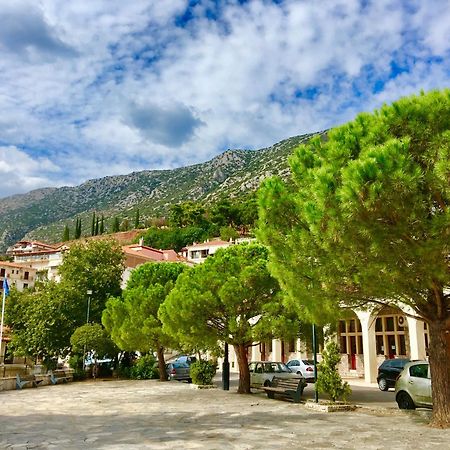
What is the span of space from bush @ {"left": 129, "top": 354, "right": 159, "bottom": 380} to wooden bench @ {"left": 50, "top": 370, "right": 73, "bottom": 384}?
4011 millimetres

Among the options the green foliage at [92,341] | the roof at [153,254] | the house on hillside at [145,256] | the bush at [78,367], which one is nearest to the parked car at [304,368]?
the green foliage at [92,341]

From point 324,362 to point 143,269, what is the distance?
709 inches

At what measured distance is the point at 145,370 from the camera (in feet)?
103

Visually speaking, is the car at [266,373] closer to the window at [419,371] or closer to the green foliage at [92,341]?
the window at [419,371]

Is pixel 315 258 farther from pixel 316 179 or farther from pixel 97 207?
pixel 97 207

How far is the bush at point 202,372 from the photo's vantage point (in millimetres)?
22484

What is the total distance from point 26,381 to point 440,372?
881 inches

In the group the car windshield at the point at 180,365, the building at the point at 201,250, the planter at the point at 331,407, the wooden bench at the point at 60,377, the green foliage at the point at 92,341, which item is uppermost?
the building at the point at 201,250

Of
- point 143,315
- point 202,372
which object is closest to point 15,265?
point 143,315

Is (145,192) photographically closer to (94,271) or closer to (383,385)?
(94,271)

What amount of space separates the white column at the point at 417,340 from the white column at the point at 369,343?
79.4 inches

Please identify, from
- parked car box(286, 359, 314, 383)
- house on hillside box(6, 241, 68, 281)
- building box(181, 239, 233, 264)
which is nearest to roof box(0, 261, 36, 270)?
house on hillside box(6, 241, 68, 281)

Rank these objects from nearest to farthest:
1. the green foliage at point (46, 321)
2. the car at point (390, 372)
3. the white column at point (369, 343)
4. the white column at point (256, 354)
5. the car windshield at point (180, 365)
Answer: the car at point (390, 372) → the white column at point (369, 343) → the car windshield at point (180, 365) → the green foliage at point (46, 321) → the white column at point (256, 354)

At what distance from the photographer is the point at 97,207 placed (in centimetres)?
17388
